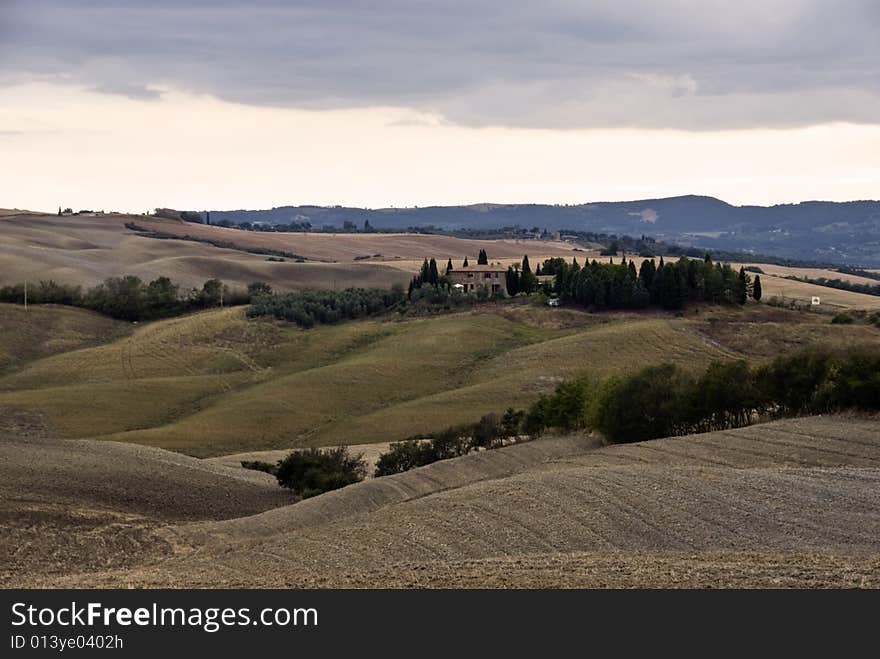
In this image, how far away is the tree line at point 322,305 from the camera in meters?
134

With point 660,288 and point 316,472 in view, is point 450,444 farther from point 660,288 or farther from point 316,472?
point 660,288

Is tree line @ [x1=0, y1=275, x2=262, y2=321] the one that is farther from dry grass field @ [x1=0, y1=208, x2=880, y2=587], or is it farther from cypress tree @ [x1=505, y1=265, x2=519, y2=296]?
cypress tree @ [x1=505, y1=265, x2=519, y2=296]

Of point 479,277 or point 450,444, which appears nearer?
point 450,444

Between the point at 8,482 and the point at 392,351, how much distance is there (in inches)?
2746

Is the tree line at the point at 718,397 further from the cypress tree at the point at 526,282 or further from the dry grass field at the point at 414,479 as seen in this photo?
the cypress tree at the point at 526,282


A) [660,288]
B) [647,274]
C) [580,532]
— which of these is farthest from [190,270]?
[580,532]

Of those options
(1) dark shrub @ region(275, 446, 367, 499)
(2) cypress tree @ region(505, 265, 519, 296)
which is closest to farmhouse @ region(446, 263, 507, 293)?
(2) cypress tree @ region(505, 265, 519, 296)

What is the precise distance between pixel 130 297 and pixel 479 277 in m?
41.9

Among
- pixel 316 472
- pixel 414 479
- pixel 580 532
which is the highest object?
pixel 580 532

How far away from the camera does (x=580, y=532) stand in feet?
117

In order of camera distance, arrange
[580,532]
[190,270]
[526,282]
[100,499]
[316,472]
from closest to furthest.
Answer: [580,532]
[100,499]
[316,472]
[526,282]
[190,270]

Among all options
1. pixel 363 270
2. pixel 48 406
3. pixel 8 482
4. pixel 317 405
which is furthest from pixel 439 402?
pixel 363 270

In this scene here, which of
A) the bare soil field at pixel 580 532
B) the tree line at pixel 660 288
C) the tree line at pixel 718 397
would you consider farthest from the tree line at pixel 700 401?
the tree line at pixel 660 288

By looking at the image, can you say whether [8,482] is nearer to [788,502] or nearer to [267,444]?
[788,502]
